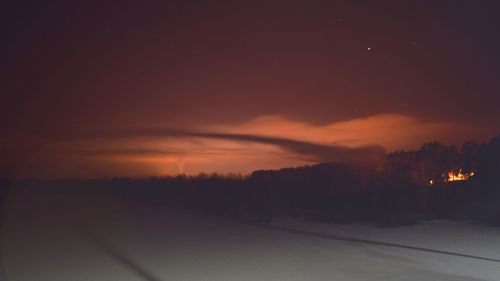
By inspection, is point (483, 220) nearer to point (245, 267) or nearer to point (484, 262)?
point (484, 262)

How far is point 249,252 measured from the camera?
59.0 ft

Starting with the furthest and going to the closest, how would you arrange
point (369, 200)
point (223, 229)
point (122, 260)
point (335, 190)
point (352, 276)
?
1. point (335, 190)
2. point (369, 200)
3. point (223, 229)
4. point (122, 260)
5. point (352, 276)

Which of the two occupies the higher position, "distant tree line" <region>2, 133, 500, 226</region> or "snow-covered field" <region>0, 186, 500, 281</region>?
"distant tree line" <region>2, 133, 500, 226</region>

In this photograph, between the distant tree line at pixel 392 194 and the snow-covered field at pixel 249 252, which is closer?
the snow-covered field at pixel 249 252

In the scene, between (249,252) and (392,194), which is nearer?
(249,252)

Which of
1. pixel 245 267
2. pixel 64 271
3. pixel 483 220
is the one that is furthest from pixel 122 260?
pixel 483 220

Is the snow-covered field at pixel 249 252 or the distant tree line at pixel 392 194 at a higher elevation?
the distant tree line at pixel 392 194

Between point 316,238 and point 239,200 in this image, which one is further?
point 239,200

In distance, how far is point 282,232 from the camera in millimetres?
24359

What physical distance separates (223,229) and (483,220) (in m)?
13.9

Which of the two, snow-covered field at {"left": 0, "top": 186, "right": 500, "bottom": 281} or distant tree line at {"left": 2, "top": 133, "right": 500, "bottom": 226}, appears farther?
distant tree line at {"left": 2, "top": 133, "right": 500, "bottom": 226}

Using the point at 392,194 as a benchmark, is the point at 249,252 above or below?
below

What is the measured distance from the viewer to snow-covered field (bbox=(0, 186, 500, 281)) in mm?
13656

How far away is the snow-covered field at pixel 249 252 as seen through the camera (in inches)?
538
